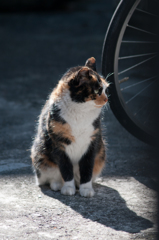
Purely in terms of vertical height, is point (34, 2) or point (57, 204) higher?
point (34, 2)

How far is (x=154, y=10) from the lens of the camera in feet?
8.91

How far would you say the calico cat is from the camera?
213 centimetres

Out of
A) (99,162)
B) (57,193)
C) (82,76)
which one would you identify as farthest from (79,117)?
(57,193)

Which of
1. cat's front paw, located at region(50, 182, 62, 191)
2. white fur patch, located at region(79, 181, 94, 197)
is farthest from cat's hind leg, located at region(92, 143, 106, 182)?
cat's front paw, located at region(50, 182, 62, 191)

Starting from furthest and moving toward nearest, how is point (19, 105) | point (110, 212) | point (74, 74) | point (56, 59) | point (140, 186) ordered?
1. point (56, 59)
2. point (19, 105)
3. point (140, 186)
4. point (74, 74)
5. point (110, 212)

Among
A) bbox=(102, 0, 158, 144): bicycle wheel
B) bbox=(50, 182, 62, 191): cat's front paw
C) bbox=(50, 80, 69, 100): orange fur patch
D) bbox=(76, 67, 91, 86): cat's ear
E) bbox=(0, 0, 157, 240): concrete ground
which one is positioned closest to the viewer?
bbox=(0, 0, 157, 240): concrete ground

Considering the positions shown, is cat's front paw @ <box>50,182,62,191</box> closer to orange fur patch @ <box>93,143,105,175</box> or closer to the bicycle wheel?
orange fur patch @ <box>93,143,105,175</box>

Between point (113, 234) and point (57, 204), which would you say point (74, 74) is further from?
point (113, 234)

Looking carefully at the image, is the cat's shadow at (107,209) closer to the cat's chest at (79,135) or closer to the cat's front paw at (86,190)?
the cat's front paw at (86,190)

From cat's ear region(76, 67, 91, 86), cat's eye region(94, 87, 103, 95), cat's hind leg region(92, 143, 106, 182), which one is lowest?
cat's hind leg region(92, 143, 106, 182)

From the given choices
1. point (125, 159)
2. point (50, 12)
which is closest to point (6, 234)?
point (125, 159)

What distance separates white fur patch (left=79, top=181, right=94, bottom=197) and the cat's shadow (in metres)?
0.03

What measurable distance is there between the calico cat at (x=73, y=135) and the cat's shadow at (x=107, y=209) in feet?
0.18

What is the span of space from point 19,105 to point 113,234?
247 centimetres
